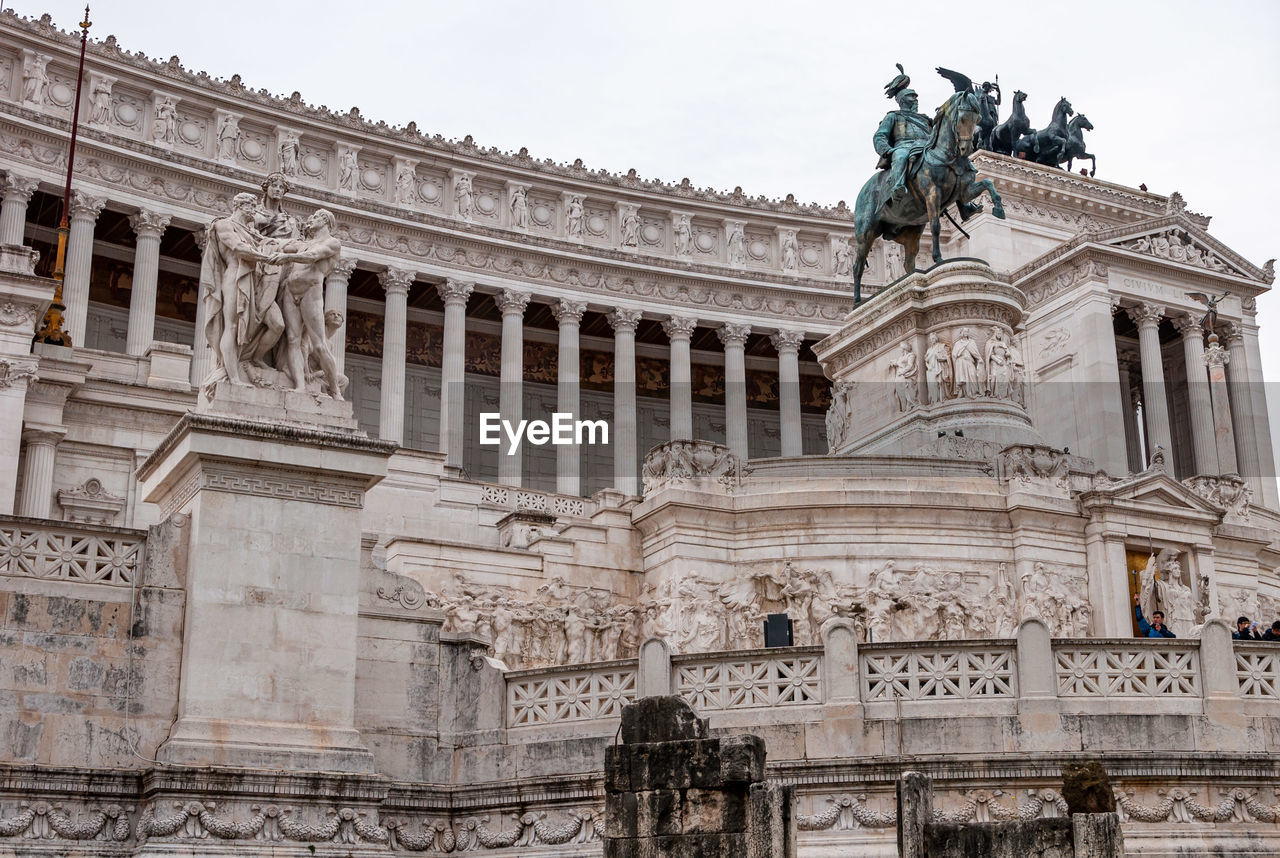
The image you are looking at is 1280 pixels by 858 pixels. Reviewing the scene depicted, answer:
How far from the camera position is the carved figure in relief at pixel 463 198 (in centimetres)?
6519

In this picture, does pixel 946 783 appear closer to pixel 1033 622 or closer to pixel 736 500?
pixel 1033 622

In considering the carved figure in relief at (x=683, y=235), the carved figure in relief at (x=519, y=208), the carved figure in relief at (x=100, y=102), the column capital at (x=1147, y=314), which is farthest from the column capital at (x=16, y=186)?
the column capital at (x=1147, y=314)

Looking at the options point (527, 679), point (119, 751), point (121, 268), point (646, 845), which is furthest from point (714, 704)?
point (121, 268)

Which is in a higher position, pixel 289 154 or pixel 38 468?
pixel 289 154

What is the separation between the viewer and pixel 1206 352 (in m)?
67.3

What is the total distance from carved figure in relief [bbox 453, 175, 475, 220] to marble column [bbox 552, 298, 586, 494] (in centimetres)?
517

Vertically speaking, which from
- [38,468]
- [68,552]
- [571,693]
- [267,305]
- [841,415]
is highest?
[841,415]

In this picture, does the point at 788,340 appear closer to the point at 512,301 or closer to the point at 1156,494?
the point at 512,301

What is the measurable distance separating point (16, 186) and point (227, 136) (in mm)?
8500

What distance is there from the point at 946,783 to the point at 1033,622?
171 cm

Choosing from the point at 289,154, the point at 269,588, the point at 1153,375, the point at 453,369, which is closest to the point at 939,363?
the point at 269,588

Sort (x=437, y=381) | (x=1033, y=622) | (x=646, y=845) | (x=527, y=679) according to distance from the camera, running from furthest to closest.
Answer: (x=437, y=381) → (x=527, y=679) → (x=1033, y=622) → (x=646, y=845)

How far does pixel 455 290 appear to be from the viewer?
64000 millimetres

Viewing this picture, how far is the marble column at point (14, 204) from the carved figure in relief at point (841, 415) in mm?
29580
